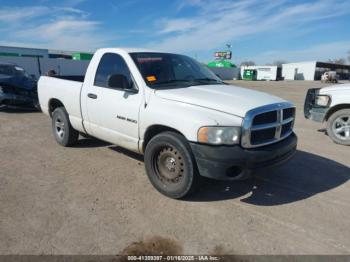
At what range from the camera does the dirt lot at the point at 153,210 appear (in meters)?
2.84

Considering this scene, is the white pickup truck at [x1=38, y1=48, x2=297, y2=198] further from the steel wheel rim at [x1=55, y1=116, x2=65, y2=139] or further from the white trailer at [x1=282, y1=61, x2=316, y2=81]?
the white trailer at [x1=282, y1=61, x2=316, y2=81]

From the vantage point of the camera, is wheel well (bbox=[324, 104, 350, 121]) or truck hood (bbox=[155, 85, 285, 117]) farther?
wheel well (bbox=[324, 104, 350, 121])

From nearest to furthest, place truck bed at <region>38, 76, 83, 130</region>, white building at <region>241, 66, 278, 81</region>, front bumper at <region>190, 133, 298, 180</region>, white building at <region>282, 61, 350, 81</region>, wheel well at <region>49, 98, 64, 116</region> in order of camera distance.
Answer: front bumper at <region>190, 133, 298, 180</region>, truck bed at <region>38, 76, 83, 130</region>, wheel well at <region>49, 98, 64, 116</region>, white building at <region>241, 66, 278, 81</region>, white building at <region>282, 61, 350, 81</region>

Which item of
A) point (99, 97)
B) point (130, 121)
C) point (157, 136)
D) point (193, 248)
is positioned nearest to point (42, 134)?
point (99, 97)

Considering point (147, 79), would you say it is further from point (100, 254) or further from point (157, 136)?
point (100, 254)

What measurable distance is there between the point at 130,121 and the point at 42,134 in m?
3.97

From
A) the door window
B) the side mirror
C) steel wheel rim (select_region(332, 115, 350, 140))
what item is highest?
the door window

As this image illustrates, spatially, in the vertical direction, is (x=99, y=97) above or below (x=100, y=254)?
above

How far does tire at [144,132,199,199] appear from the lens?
11.3 ft

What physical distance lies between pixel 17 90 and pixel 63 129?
5417mm

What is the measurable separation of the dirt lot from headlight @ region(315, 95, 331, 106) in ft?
6.43

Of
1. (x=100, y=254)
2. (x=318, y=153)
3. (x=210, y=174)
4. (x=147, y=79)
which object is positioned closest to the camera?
(x=100, y=254)

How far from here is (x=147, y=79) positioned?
402 centimetres

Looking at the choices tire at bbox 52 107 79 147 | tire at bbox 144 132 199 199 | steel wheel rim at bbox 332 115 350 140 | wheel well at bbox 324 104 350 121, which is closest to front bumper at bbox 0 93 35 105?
tire at bbox 52 107 79 147
